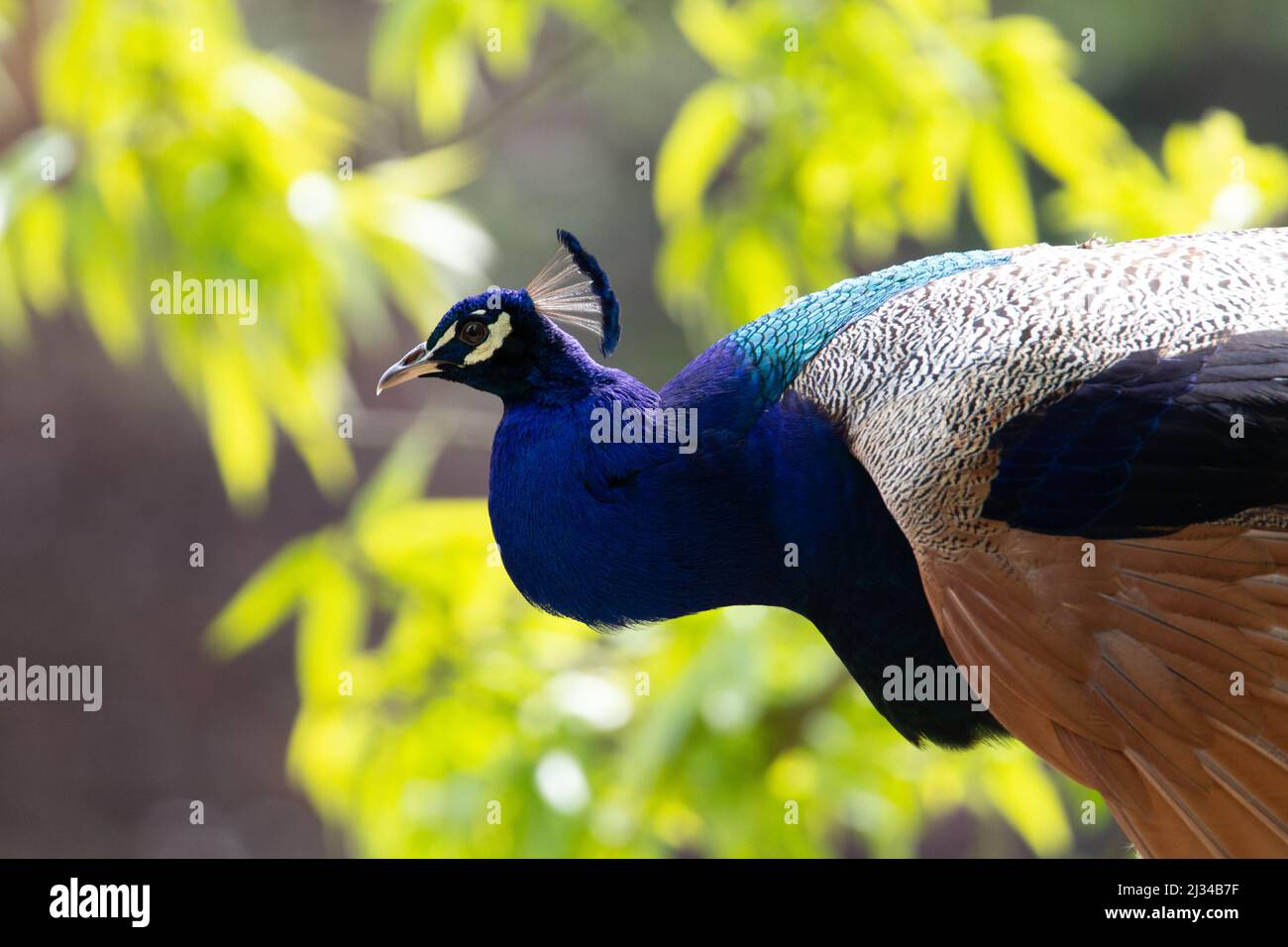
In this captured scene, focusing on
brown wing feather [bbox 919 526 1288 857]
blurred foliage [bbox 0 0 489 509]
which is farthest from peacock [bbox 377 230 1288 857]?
blurred foliage [bbox 0 0 489 509]

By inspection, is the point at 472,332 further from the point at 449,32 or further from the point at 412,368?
the point at 449,32

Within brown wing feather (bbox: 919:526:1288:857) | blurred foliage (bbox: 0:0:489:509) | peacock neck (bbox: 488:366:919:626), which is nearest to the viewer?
brown wing feather (bbox: 919:526:1288:857)

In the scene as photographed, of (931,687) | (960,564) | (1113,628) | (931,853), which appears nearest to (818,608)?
(931,687)

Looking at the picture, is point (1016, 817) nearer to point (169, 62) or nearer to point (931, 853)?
Result: point (169, 62)

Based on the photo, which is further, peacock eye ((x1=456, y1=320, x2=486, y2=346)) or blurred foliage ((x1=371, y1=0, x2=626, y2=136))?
blurred foliage ((x1=371, y1=0, x2=626, y2=136))

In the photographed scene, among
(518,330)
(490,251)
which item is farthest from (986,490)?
(490,251)

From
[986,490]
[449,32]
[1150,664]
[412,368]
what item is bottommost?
[1150,664]

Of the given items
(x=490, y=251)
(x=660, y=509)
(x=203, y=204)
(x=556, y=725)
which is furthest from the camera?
(x=490, y=251)

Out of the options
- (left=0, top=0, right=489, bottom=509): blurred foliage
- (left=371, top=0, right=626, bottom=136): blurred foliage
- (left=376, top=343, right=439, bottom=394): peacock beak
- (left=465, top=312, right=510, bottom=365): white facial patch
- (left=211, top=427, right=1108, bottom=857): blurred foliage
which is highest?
(left=371, top=0, right=626, bottom=136): blurred foliage

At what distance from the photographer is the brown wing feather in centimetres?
138

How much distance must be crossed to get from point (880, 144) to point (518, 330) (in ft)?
3.26

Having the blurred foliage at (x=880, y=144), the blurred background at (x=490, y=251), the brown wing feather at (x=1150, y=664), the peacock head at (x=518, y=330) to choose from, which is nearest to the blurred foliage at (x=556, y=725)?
the blurred background at (x=490, y=251)

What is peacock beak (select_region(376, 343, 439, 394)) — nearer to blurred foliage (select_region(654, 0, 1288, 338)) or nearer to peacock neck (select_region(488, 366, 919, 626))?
peacock neck (select_region(488, 366, 919, 626))

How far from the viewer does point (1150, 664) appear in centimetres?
142
